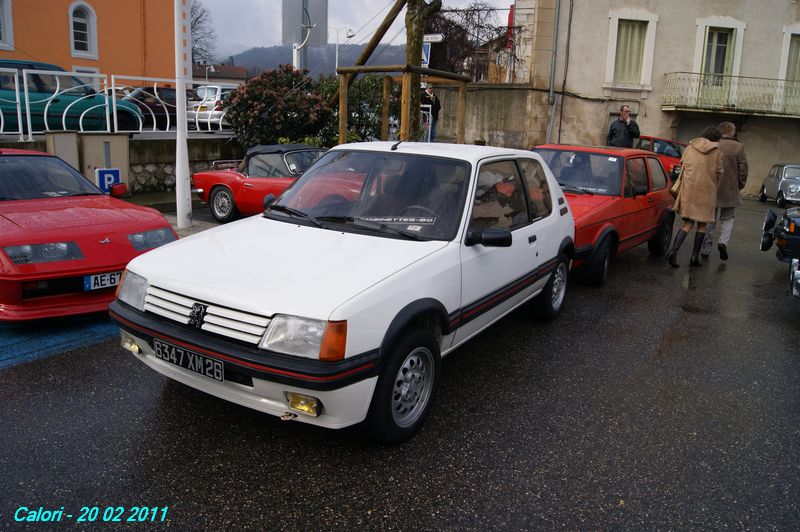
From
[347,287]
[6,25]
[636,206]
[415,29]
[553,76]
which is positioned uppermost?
[6,25]

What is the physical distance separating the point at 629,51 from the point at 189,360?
23.0 meters

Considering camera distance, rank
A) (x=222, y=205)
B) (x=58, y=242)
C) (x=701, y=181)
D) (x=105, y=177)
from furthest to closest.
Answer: (x=222, y=205), (x=105, y=177), (x=701, y=181), (x=58, y=242)

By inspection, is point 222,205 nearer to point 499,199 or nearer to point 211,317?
point 499,199

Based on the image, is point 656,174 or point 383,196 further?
point 656,174

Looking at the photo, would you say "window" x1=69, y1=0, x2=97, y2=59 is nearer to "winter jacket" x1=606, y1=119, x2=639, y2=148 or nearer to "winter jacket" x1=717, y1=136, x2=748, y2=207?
"winter jacket" x1=606, y1=119, x2=639, y2=148

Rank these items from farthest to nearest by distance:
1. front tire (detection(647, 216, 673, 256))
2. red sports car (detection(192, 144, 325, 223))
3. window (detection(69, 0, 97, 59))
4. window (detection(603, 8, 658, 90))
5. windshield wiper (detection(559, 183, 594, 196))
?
1. window (detection(69, 0, 97, 59))
2. window (detection(603, 8, 658, 90))
3. red sports car (detection(192, 144, 325, 223))
4. front tire (detection(647, 216, 673, 256))
5. windshield wiper (detection(559, 183, 594, 196))

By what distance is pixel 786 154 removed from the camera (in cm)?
2378

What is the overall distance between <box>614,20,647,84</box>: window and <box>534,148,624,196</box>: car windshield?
53.8ft

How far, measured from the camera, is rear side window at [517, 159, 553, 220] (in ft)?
17.5

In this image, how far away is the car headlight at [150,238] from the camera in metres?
5.50

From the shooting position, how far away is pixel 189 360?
3344 millimetres

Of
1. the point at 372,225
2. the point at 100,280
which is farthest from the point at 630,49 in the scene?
the point at 100,280

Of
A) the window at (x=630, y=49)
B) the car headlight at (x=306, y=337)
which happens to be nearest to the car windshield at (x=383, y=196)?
the car headlight at (x=306, y=337)

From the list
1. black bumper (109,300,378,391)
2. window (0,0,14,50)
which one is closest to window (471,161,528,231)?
black bumper (109,300,378,391)
